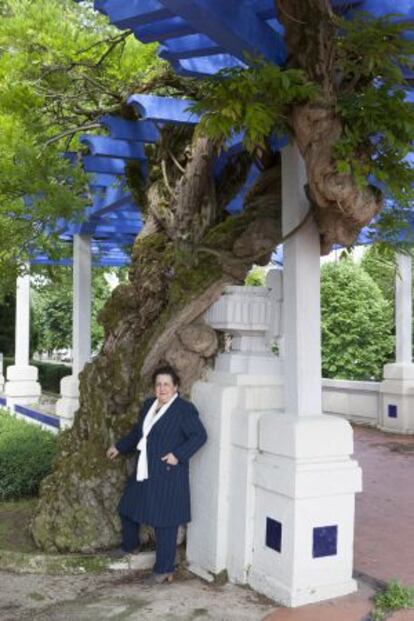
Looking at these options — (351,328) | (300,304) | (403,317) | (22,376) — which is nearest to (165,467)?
(300,304)

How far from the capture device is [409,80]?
4.73m

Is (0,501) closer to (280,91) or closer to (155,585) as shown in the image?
(155,585)

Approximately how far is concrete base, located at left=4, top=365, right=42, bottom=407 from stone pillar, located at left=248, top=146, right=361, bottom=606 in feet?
33.6

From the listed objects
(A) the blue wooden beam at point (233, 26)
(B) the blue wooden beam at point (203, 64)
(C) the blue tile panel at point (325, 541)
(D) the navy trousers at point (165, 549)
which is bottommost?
(D) the navy trousers at point (165, 549)

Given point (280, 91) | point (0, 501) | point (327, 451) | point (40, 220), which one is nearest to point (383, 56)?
point (280, 91)

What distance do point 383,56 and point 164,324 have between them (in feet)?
8.27

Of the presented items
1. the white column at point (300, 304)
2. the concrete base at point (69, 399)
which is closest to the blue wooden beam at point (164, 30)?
the white column at point (300, 304)

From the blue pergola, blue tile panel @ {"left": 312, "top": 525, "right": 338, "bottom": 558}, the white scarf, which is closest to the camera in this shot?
the blue pergola

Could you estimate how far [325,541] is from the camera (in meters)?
4.36

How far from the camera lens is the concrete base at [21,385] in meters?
14.0

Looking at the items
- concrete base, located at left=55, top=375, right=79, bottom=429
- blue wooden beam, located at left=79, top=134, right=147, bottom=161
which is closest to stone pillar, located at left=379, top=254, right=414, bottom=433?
concrete base, located at left=55, top=375, right=79, bottom=429

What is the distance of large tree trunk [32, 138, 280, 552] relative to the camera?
519 cm

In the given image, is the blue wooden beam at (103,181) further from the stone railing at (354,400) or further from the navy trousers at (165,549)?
the stone railing at (354,400)

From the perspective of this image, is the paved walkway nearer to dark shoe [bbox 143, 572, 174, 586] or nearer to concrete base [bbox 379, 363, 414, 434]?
dark shoe [bbox 143, 572, 174, 586]
